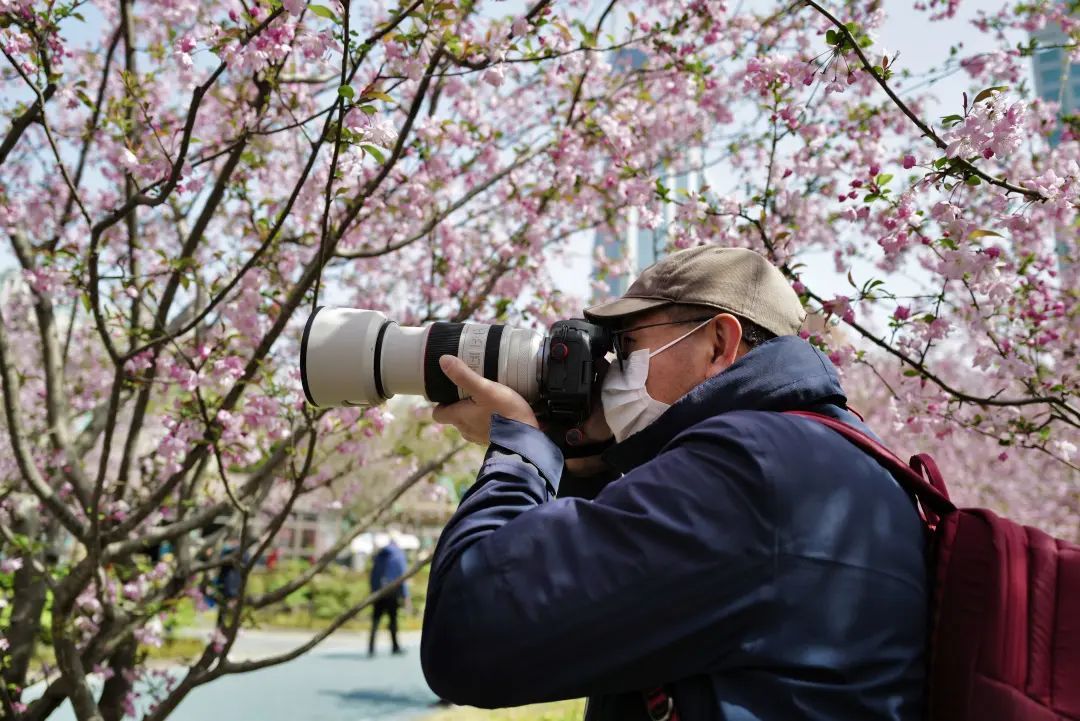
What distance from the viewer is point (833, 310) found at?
2.97 metres

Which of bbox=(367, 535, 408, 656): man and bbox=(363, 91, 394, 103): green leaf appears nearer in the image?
bbox=(363, 91, 394, 103): green leaf

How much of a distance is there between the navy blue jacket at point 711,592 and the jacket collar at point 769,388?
10 centimetres

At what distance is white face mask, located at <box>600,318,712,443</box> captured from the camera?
1427 millimetres

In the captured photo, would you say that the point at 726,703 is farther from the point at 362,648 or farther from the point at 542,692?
the point at 362,648

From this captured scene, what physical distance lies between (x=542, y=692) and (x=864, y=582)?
17.3 inches

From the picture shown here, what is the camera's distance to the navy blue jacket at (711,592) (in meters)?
0.96

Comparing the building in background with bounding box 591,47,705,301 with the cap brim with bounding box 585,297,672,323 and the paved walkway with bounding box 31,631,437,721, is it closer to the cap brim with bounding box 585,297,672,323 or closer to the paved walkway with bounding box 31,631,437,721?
→ the cap brim with bounding box 585,297,672,323

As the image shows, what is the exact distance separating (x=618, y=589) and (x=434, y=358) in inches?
29.0

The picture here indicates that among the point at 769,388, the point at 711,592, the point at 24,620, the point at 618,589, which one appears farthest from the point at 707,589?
the point at 24,620

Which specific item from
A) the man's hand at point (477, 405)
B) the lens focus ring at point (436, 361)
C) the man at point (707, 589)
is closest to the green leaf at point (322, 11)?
the lens focus ring at point (436, 361)

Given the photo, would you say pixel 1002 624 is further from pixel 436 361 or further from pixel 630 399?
pixel 436 361

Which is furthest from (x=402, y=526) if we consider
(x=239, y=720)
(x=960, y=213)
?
(x=960, y=213)

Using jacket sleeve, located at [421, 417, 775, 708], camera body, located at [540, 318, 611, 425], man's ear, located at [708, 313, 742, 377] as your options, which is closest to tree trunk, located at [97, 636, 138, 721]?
camera body, located at [540, 318, 611, 425]

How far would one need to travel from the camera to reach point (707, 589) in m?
0.95
